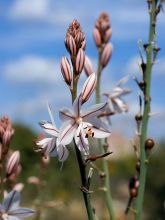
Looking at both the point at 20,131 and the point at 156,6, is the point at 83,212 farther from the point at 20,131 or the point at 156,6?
the point at 156,6

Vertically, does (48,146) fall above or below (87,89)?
below

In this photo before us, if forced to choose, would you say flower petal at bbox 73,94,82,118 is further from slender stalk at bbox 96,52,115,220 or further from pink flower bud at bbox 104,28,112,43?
pink flower bud at bbox 104,28,112,43

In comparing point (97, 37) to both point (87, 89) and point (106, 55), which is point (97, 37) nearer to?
point (106, 55)

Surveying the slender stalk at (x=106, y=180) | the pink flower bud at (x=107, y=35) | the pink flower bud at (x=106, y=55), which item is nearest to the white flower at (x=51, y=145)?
the slender stalk at (x=106, y=180)

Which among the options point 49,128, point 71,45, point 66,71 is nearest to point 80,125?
point 49,128

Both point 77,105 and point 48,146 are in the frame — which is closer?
point 77,105

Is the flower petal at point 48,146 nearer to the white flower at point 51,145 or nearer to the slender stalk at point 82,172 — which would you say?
the white flower at point 51,145

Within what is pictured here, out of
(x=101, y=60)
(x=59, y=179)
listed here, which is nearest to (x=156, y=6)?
(x=101, y=60)
